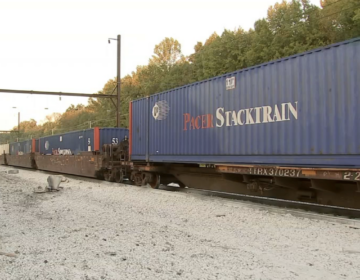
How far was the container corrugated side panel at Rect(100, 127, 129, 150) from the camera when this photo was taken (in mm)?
19172

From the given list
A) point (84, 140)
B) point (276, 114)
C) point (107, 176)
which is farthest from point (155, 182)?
point (84, 140)

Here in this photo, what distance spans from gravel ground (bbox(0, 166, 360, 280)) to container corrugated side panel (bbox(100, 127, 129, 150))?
408 inches

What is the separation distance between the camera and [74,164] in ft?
71.1

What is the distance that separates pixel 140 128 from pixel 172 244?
30.9 ft

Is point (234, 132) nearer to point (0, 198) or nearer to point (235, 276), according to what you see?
point (235, 276)

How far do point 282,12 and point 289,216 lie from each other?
2822 cm

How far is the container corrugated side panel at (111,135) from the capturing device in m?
19.2

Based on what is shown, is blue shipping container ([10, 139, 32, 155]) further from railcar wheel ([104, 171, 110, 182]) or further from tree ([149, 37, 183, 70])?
tree ([149, 37, 183, 70])

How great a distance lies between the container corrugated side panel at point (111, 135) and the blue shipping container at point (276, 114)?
7364mm

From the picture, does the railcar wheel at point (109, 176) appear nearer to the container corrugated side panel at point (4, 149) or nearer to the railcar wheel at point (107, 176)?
the railcar wheel at point (107, 176)

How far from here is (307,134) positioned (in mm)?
7797

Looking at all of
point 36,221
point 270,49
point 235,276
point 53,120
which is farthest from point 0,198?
point 53,120

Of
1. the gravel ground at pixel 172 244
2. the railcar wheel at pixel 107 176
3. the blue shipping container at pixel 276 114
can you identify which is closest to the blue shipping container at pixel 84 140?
the railcar wheel at pixel 107 176

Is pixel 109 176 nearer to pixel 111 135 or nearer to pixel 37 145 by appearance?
pixel 111 135
